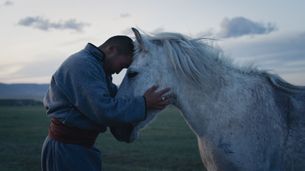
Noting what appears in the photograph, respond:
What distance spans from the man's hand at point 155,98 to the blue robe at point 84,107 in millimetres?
54

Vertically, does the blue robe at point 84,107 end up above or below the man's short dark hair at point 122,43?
below

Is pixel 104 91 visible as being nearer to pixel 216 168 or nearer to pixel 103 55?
pixel 103 55

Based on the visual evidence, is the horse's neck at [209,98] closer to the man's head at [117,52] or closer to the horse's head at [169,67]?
the horse's head at [169,67]

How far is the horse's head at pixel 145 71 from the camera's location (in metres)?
3.81

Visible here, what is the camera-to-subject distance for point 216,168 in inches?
147

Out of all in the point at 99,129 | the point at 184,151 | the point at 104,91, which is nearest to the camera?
the point at 104,91

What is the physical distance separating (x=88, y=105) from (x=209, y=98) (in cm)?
99

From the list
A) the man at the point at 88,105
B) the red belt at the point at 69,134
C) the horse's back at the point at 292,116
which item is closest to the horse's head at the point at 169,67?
the man at the point at 88,105

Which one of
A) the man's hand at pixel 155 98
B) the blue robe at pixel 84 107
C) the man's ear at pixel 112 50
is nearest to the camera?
the blue robe at pixel 84 107

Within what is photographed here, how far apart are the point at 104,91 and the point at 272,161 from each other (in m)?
1.45

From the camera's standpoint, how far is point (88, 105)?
361 cm

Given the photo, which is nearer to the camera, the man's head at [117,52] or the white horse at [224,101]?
the white horse at [224,101]

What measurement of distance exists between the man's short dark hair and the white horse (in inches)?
3.9

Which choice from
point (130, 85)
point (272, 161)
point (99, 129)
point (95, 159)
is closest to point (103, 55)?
point (130, 85)
